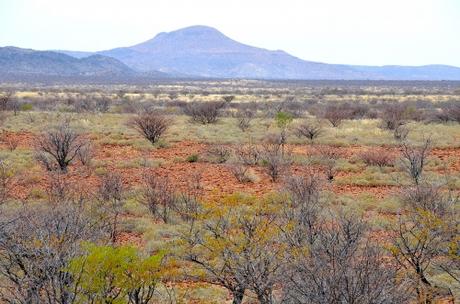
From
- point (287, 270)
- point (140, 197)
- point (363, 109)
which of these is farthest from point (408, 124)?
point (287, 270)

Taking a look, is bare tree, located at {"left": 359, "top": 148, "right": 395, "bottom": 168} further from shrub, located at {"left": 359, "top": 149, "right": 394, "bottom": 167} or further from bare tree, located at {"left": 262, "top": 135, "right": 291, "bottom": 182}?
bare tree, located at {"left": 262, "top": 135, "right": 291, "bottom": 182}

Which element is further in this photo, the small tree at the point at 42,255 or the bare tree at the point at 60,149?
the bare tree at the point at 60,149

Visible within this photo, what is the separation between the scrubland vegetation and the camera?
610 centimetres

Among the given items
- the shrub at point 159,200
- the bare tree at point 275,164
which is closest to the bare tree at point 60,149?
the shrub at point 159,200

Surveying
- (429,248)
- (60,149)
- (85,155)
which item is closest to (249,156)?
(85,155)

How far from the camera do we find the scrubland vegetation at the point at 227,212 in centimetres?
610

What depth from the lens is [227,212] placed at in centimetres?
970

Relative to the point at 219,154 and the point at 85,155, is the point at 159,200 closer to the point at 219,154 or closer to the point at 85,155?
the point at 85,155

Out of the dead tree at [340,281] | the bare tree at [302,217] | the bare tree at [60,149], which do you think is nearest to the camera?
the dead tree at [340,281]

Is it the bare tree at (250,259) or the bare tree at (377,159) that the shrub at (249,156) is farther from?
the bare tree at (250,259)

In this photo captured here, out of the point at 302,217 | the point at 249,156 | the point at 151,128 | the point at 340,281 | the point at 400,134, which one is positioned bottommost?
the point at 249,156

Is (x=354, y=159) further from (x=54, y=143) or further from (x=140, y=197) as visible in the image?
(x=54, y=143)

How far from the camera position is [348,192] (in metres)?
15.5

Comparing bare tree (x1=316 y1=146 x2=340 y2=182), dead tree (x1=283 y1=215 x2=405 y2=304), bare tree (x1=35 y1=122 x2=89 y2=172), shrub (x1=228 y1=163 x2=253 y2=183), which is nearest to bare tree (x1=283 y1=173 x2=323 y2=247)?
dead tree (x1=283 y1=215 x2=405 y2=304)
